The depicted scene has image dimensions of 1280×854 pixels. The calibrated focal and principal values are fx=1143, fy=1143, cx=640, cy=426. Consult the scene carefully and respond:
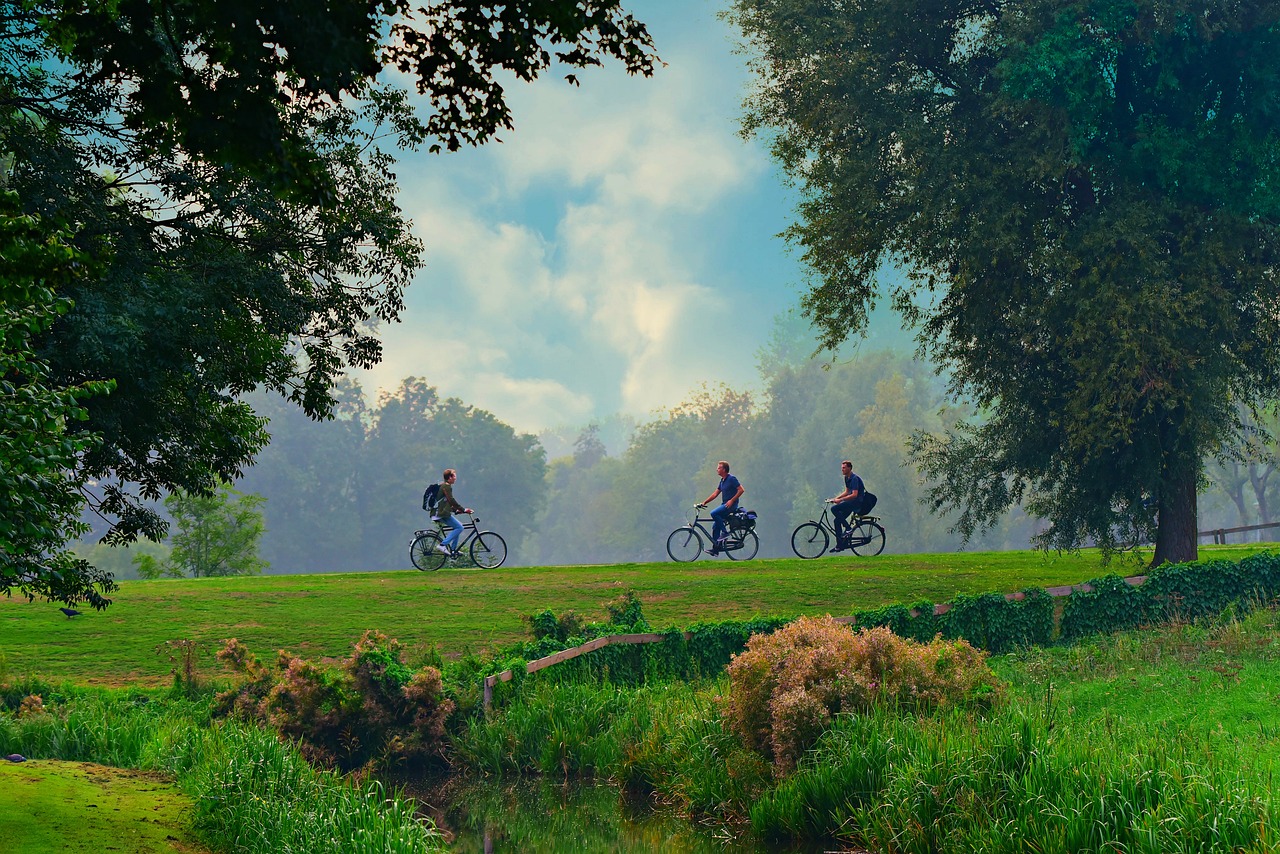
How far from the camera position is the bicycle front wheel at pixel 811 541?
28.1 m

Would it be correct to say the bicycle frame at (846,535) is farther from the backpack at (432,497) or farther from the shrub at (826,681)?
the shrub at (826,681)

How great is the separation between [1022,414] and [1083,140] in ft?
18.7

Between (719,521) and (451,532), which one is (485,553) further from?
(719,521)

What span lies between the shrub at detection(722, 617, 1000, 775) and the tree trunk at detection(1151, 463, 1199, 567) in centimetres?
1168

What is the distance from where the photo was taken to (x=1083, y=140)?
20.9 m

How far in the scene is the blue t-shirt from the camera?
25562mm

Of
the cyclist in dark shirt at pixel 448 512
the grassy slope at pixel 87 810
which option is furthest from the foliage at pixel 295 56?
the cyclist in dark shirt at pixel 448 512

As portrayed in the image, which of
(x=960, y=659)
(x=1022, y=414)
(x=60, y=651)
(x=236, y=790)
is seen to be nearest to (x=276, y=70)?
(x=236, y=790)

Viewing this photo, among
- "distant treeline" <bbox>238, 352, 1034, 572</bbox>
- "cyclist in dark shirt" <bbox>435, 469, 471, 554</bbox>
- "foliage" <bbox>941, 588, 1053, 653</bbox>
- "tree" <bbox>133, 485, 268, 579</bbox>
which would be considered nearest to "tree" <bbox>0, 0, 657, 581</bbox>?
"cyclist in dark shirt" <bbox>435, 469, 471, 554</bbox>

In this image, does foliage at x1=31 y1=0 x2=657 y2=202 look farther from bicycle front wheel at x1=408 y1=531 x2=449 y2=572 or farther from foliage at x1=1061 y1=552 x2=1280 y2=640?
bicycle front wheel at x1=408 y1=531 x2=449 y2=572

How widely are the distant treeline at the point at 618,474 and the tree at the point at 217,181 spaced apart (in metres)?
63.1

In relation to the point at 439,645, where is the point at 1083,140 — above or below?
above

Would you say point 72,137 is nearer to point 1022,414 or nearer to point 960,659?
point 960,659

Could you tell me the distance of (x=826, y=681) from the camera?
12148 millimetres
